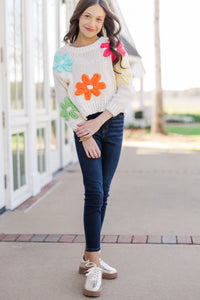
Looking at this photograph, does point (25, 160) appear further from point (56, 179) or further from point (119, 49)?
point (119, 49)

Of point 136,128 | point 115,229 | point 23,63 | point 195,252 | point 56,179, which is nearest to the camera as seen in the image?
point 195,252

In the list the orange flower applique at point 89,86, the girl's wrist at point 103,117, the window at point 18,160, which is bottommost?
the window at point 18,160

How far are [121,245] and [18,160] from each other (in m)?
2.06

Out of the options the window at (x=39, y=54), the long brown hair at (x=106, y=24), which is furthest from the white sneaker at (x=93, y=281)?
the window at (x=39, y=54)

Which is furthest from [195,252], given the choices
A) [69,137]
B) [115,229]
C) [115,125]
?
[69,137]

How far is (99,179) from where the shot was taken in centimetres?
288

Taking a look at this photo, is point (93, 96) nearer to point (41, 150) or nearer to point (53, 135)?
point (41, 150)

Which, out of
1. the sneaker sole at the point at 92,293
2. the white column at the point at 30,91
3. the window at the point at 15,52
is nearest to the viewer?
the sneaker sole at the point at 92,293

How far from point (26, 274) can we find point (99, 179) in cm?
87

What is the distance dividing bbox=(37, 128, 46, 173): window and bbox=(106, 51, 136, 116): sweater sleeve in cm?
352

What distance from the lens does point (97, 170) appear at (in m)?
2.88

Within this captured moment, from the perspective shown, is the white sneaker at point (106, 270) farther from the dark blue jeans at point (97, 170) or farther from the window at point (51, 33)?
the window at point (51, 33)

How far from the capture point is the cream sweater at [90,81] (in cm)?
287

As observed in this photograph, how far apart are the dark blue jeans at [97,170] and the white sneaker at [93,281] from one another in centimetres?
11
